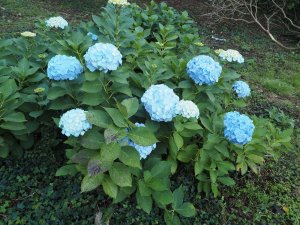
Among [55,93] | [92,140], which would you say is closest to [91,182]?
[92,140]

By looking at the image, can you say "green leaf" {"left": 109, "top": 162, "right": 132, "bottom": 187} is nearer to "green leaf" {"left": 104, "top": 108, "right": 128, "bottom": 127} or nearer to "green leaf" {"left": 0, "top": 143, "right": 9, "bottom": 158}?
"green leaf" {"left": 104, "top": 108, "right": 128, "bottom": 127}

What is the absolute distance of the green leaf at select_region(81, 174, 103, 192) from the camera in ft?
6.29

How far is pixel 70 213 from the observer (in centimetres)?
227

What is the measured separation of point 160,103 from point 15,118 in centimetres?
96

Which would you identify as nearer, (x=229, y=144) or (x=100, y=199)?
(x=100, y=199)

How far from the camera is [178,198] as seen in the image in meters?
2.28

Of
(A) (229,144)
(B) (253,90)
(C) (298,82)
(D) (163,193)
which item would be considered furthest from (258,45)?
(D) (163,193)

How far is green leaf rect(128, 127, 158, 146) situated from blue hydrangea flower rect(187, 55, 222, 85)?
663mm

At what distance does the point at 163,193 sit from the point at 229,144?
2.20ft

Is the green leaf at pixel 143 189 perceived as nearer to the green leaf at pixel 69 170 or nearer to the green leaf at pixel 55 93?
the green leaf at pixel 69 170

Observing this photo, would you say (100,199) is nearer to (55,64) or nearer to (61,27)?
A: (55,64)

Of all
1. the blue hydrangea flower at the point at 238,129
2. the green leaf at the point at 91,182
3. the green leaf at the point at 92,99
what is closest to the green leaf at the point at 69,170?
the green leaf at the point at 91,182

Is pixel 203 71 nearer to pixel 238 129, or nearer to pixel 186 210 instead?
pixel 238 129

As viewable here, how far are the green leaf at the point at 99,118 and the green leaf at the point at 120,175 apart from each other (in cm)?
24
